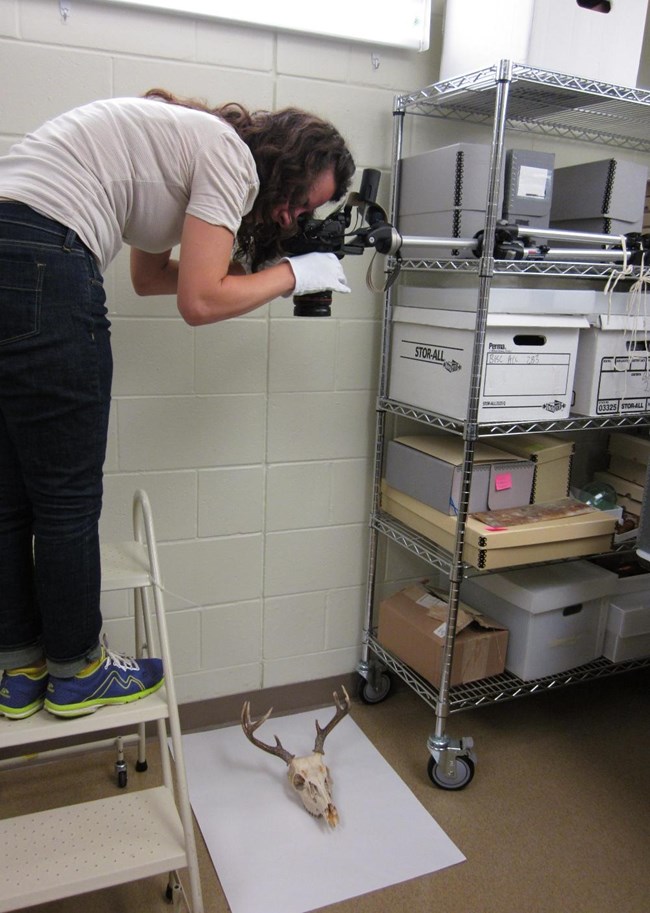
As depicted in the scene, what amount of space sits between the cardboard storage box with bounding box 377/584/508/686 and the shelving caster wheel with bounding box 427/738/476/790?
0.53 feet

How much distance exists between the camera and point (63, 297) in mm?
1144

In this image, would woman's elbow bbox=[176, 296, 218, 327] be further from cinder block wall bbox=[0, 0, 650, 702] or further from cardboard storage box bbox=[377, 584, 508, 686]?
cardboard storage box bbox=[377, 584, 508, 686]

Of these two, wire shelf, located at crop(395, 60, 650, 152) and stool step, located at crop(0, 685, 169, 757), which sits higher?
wire shelf, located at crop(395, 60, 650, 152)

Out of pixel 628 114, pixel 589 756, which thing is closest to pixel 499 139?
pixel 628 114

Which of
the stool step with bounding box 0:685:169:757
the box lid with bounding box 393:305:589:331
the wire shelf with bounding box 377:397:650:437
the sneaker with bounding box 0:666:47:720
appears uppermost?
the box lid with bounding box 393:305:589:331

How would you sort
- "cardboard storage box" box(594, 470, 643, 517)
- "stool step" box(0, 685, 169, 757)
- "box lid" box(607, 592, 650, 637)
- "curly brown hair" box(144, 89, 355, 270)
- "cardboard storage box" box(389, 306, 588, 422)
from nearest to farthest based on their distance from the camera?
"stool step" box(0, 685, 169, 757) < "curly brown hair" box(144, 89, 355, 270) < "cardboard storage box" box(389, 306, 588, 422) < "box lid" box(607, 592, 650, 637) < "cardboard storage box" box(594, 470, 643, 517)

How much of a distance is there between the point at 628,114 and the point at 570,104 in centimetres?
29

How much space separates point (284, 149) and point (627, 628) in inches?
63.2

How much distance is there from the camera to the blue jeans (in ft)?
3.71

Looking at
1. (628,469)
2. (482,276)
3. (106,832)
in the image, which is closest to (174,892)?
(106,832)

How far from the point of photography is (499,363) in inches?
70.1

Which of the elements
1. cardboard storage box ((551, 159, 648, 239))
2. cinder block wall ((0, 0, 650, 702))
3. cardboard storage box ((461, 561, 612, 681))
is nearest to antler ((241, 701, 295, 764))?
cinder block wall ((0, 0, 650, 702))

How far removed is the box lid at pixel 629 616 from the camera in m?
2.11

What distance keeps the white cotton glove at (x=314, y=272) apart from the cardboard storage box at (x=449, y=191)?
0.35 meters
